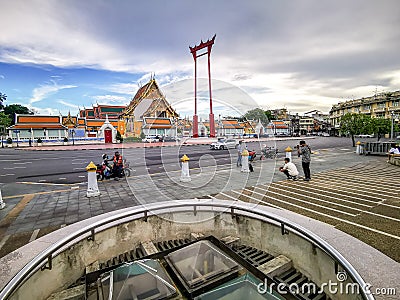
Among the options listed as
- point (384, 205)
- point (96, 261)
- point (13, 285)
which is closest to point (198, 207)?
point (96, 261)

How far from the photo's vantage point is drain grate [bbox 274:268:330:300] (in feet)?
8.34

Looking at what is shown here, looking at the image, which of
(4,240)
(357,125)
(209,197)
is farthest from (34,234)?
(357,125)

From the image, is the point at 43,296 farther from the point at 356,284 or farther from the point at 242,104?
the point at 242,104

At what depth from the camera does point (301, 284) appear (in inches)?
109

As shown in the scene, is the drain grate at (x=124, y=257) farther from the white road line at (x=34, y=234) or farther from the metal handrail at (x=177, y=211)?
the white road line at (x=34, y=234)

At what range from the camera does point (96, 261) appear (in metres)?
3.13

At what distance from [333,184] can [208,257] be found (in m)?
6.48

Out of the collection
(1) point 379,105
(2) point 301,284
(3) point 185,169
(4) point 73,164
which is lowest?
(2) point 301,284

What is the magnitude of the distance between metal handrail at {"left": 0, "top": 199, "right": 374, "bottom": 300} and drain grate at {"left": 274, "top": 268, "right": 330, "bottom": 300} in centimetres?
52

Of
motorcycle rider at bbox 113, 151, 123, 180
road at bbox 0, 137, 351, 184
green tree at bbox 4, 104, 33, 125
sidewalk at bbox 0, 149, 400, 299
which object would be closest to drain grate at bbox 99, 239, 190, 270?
sidewalk at bbox 0, 149, 400, 299

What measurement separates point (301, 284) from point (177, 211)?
2.06 meters

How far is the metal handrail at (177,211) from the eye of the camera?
1.88 metres

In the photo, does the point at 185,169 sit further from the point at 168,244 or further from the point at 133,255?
the point at 133,255

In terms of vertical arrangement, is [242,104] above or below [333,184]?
above
